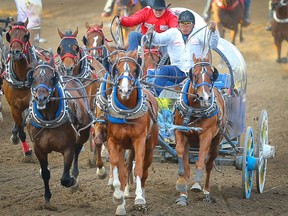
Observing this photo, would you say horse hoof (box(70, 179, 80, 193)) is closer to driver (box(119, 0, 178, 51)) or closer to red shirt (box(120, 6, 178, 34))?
driver (box(119, 0, 178, 51))

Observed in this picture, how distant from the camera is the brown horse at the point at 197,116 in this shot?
9195 mm

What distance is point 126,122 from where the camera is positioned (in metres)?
8.72

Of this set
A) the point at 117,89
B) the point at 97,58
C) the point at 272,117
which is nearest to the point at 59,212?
the point at 117,89

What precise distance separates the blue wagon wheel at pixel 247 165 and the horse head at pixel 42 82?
2.31 m

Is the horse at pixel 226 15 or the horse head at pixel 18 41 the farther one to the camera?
the horse at pixel 226 15

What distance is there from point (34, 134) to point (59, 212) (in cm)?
85

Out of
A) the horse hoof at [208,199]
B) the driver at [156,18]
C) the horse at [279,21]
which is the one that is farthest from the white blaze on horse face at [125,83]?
the horse at [279,21]

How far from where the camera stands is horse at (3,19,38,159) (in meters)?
10.8

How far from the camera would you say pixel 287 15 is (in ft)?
66.8

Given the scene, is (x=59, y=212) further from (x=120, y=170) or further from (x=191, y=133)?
(x=191, y=133)

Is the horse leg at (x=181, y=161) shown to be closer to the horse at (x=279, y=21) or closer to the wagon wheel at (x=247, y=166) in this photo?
the wagon wheel at (x=247, y=166)

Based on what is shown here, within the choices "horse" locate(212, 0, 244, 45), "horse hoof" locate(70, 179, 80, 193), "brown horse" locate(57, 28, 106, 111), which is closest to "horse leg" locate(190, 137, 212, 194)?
"horse hoof" locate(70, 179, 80, 193)

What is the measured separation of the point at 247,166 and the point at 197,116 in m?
1.03

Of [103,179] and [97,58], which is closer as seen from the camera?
[103,179]
